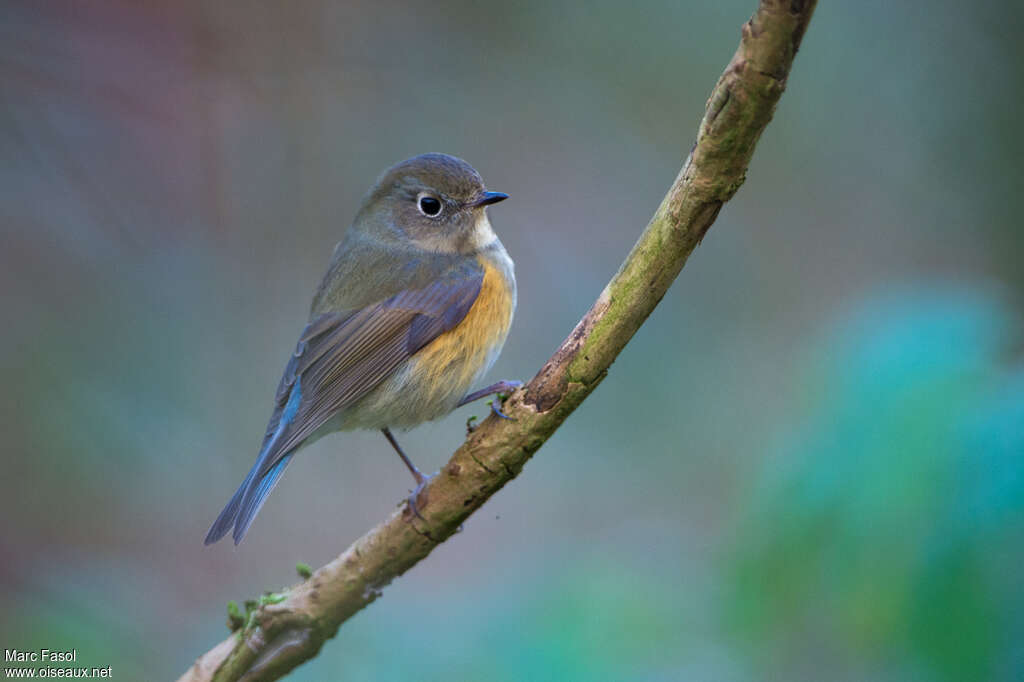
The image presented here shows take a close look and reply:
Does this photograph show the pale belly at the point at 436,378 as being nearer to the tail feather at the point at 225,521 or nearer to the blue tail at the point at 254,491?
the blue tail at the point at 254,491

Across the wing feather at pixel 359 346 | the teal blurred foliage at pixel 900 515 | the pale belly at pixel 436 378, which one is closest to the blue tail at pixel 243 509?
the wing feather at pixel 359 346

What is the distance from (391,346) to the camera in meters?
3.14

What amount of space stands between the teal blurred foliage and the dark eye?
5.68ft

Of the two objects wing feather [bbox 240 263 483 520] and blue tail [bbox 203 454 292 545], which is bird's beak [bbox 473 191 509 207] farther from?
blue tail [bbox 203 454 292 545]

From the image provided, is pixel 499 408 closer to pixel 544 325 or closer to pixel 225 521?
pixel 225 521

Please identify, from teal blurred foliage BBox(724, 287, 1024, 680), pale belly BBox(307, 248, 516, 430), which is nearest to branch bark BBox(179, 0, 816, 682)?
teal blurred foliage BBox(724, 287, 1024, 680)

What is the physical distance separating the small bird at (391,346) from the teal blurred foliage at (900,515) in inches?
40.0

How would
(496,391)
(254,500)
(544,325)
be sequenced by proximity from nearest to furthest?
(496,391) → (254,500) → (544,325)

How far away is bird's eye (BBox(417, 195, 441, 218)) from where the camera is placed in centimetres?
361

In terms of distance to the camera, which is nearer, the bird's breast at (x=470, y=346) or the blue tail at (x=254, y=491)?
the blue tail at (x=254, y=491)

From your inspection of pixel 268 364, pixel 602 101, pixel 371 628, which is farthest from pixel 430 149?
pixel 371 628

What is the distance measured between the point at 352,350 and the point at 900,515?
73.8 inches

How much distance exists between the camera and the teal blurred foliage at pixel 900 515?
176 cm

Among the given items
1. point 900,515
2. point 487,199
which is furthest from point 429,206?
point 900,515
